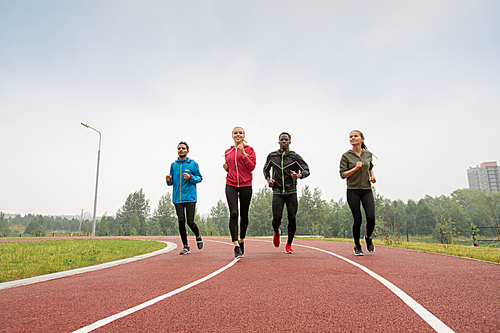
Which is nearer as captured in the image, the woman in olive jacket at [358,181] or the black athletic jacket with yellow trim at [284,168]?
the woman in olive jacket at [358,181]

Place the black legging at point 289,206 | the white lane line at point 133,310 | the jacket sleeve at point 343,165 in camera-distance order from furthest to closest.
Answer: the black legging at point 289,206
the jacket sleeve at point 343,165
the white lane line at point 133,310

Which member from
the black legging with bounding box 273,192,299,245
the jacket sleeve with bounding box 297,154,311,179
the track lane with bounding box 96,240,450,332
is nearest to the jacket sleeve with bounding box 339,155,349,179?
the jacket sleeve with bounding box 297,154,311,179

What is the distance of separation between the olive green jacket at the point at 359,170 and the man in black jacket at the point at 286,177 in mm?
865

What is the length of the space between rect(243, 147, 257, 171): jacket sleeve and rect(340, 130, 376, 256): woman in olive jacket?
1.91 metres

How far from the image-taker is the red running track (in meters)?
2.31

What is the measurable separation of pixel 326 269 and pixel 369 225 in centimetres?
238

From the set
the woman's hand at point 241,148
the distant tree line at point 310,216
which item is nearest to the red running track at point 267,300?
the woman's hand at point 241,148

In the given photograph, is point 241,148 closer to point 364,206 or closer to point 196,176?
point 196,176

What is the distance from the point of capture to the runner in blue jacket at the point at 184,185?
748 cm

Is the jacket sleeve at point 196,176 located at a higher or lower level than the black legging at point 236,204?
higher

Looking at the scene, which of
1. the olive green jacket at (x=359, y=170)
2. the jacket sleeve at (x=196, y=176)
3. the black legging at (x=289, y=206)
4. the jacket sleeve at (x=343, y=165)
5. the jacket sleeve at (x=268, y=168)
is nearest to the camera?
the olive green jacket at (x=359, y=170)

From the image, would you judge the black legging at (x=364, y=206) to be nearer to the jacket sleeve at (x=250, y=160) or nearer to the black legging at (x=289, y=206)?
the black legging at (x=289, y=206)

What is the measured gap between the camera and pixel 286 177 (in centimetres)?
715

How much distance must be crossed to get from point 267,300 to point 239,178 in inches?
148
